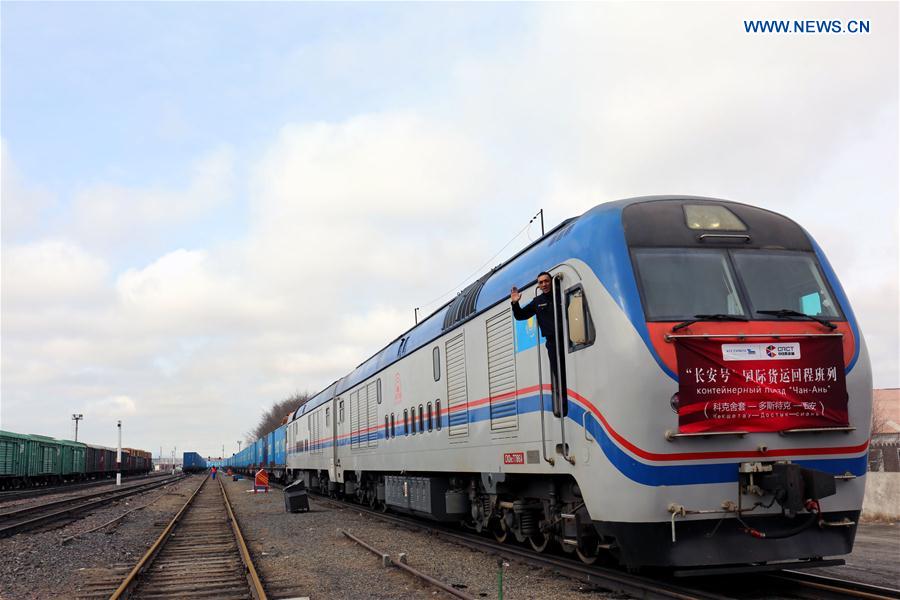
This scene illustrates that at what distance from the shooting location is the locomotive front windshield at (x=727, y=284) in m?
7.57

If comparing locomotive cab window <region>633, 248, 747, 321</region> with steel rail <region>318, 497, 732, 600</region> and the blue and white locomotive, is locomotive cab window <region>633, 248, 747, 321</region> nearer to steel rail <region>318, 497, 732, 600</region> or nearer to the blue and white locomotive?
the blue and white locomotive

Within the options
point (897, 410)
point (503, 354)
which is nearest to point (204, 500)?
point (503, 354)

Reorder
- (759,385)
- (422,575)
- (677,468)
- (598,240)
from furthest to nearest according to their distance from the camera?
1. (422,575)
2. (598,240)
3. (759,385)
4. (677,468)

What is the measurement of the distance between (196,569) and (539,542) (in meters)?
5.27

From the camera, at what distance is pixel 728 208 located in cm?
847

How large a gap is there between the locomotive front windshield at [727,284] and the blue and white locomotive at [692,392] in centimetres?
2

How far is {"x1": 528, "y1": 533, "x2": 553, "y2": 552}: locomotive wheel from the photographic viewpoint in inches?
412

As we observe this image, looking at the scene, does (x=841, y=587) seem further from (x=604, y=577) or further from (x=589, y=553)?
(x=589, y=553)

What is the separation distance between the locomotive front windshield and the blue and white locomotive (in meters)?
0.02

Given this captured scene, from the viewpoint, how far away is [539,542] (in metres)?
10.8

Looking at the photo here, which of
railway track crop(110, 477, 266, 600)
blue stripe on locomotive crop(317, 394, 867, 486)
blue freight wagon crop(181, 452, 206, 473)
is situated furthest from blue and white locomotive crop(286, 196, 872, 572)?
blue freight wagon crop(181, 452, 206, 473)

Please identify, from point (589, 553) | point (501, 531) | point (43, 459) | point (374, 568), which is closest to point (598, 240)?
point (589, 553)

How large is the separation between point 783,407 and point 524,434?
3358 millimetres

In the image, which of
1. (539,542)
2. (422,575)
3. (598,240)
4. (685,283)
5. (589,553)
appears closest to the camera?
(685,283)
